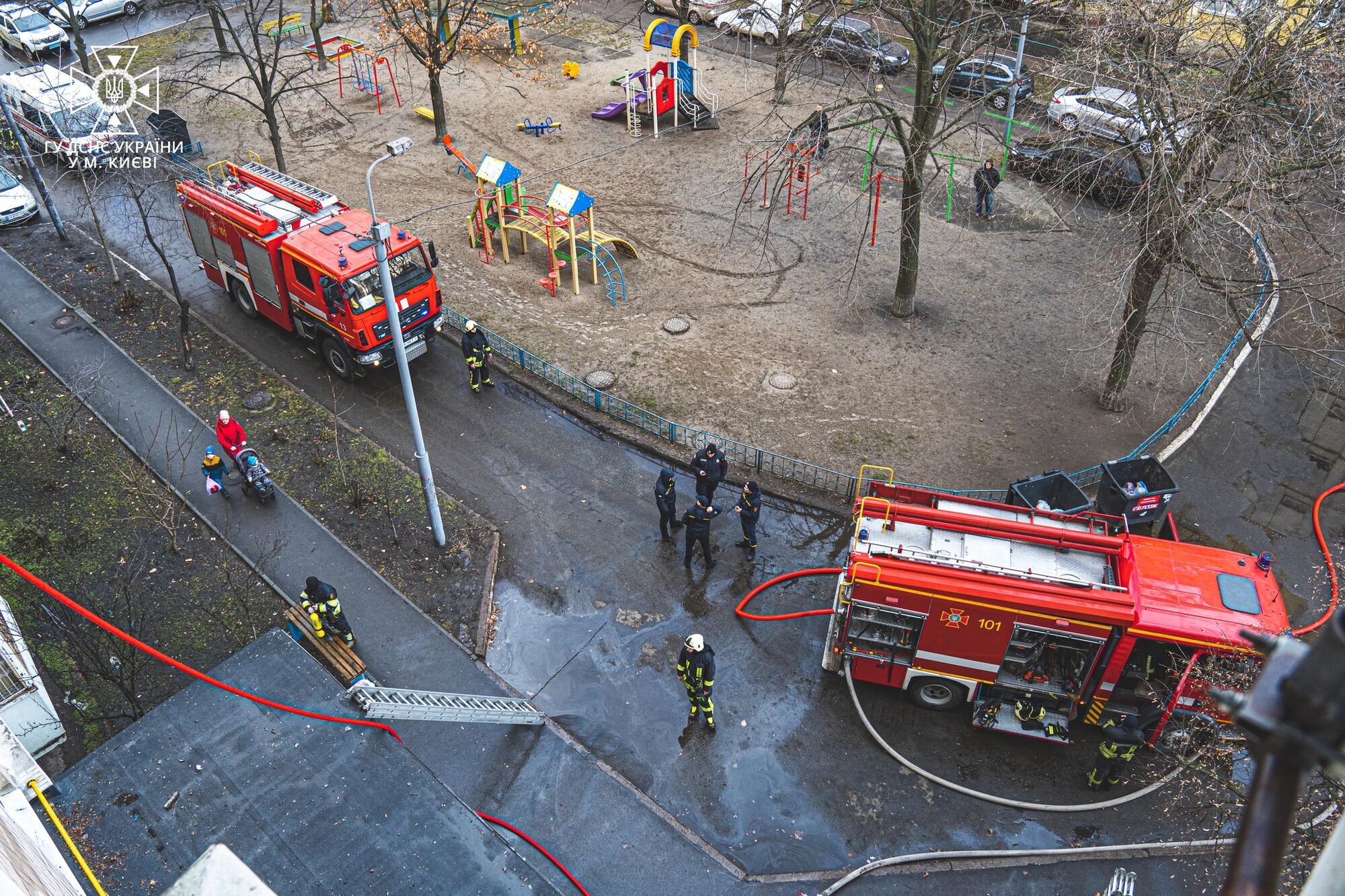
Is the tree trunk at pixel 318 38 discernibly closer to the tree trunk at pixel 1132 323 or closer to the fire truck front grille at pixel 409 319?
the fire truck front grille at pixel 409 319

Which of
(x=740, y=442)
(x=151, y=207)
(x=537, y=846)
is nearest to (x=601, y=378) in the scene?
(x=740, y=442)

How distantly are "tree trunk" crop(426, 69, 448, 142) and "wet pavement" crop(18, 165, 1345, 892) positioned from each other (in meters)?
10.3

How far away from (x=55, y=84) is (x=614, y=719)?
2418cm

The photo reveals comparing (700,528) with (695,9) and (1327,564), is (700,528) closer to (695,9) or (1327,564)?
(1327,564)

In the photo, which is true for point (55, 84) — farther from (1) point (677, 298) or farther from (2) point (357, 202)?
(1) point (677, 298)

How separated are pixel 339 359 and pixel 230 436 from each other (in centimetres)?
332

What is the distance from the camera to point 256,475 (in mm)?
Answer: 15102

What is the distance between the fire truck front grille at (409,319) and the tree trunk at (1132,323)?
12333mm

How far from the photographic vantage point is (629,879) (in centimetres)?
1060

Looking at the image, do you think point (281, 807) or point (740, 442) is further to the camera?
point (740, 442)

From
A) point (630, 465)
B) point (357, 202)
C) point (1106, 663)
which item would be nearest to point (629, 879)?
point (1106, 663)

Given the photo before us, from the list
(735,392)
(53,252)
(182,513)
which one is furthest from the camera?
(53,252)

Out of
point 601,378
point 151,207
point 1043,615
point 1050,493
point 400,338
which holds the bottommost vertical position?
point 601,378

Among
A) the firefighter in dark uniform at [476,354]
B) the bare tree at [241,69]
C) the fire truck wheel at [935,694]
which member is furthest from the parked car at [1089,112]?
the bare tree at [241,69]
